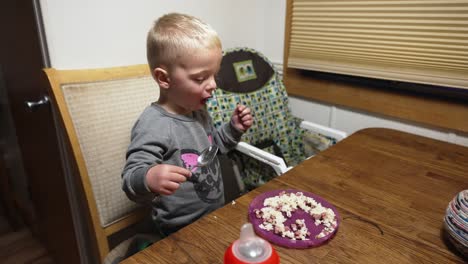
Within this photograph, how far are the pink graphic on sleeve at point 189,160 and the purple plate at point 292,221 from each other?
0.71 ft

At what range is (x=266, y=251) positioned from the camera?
0.52m

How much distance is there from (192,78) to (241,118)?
281 millimetres

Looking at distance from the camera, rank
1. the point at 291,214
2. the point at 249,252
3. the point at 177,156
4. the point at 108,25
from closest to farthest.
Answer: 1. the point at 249,252
2. the point at 291,214
3. the point at 177,156
4. the point at 108,25

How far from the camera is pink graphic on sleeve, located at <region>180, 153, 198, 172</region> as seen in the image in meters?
0.94

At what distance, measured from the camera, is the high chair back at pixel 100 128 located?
97 cm

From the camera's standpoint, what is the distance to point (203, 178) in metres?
1.00

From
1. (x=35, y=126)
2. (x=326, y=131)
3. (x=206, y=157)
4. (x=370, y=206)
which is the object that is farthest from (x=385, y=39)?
(x=35, y=126)

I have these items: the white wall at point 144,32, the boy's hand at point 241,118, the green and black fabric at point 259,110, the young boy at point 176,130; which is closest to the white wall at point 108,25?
the white wall at point 144,32

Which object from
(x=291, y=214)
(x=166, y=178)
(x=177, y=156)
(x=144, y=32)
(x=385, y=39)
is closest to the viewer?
(x=166, y=178)

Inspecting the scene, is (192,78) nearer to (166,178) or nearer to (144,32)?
(166,178)

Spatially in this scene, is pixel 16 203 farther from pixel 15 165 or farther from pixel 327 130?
pixel 327 130

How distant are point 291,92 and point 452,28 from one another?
0.81 meters

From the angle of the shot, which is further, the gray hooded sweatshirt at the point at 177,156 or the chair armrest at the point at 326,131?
the chair armrest at the point at 326,131

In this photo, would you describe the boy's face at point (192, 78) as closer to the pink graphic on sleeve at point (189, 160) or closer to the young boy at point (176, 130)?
the young boy at point (176, 130)
